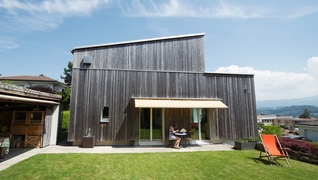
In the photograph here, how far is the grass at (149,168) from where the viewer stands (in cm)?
587

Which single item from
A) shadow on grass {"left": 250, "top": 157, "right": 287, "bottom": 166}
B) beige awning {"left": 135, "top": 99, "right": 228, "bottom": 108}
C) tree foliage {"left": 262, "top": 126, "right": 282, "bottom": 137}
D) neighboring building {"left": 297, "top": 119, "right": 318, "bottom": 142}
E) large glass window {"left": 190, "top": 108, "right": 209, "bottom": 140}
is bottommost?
neighboring building {"left": 297, "top": 119, "right": 318, "bottom": 142}

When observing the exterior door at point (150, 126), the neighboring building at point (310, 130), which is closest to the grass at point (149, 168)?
the exterior door at point (150, 126)

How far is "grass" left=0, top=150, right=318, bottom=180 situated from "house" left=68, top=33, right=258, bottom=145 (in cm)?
328

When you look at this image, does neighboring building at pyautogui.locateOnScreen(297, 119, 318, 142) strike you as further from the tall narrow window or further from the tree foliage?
the tall narrow window

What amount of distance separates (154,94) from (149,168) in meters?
6.21

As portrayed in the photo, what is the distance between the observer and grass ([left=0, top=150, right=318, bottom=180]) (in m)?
5.87

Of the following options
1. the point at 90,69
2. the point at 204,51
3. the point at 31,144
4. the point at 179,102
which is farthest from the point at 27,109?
the point at 204,51

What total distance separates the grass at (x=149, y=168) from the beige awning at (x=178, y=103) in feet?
11.2

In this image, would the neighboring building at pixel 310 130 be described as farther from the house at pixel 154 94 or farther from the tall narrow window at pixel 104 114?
the tall narrow window at pixel 104 114

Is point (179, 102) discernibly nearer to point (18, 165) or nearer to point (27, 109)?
point (18, 165)

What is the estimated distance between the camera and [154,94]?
12.2 m

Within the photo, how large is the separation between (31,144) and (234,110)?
46.7ft

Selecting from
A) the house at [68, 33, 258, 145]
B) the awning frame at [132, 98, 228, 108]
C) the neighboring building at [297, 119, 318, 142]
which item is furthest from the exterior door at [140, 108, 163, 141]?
the neighboring building at [297, 119, 318, 142]

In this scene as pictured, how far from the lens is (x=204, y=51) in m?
13.4
